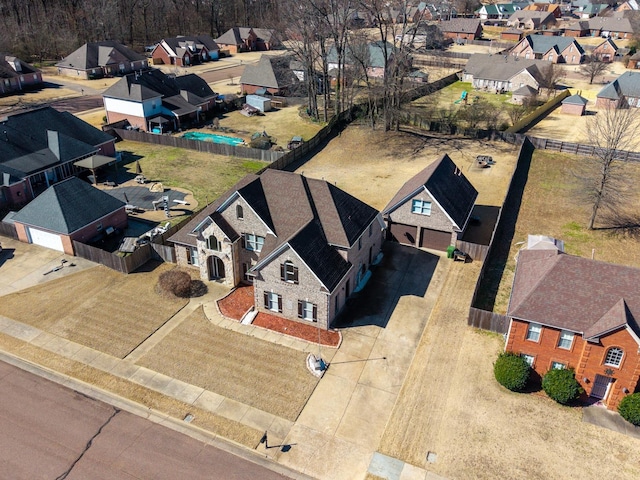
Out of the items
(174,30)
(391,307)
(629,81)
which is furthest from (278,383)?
(174,30)

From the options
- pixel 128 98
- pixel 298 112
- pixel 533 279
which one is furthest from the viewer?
pixel 298 112

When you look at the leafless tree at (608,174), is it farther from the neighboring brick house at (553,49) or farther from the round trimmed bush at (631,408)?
the neighboring brick house at (553,49)

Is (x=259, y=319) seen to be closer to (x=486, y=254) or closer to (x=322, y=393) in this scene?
(x=322, y=393)

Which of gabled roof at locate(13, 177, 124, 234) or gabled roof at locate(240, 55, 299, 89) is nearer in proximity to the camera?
gabled roof at locate(13, 177, 124, 234)

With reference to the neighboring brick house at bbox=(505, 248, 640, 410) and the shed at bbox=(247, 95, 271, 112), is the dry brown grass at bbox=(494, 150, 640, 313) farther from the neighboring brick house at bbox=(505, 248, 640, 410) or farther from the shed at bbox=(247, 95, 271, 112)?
the shed at bbox=(247, 95, 271, 112)

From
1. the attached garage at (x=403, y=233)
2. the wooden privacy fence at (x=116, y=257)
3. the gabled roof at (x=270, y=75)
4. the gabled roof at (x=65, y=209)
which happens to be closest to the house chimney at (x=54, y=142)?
the gabled roof at (x=65, y=209)

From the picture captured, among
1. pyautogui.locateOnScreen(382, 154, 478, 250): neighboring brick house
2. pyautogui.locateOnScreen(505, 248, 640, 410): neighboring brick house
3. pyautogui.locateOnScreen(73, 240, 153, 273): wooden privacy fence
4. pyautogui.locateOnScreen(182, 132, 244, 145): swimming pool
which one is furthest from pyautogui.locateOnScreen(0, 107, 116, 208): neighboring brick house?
pyautogui.locateOnScreen(505, 248, 640, 410): neighboring brick house

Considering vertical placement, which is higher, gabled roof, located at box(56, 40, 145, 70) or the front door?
gabled roof, located at box(56, 40, 145, 70)
